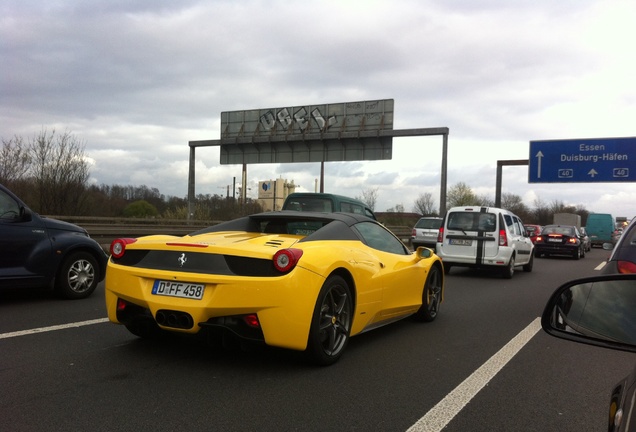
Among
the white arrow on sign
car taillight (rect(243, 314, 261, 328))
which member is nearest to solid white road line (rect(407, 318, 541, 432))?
car taillight (rect(243, 314, 261, 328))

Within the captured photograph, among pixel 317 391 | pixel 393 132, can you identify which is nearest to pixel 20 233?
pixel 317 391

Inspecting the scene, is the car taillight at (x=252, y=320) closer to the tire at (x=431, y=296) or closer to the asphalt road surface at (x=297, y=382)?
the asphalt road surface at (x=297, y=382)

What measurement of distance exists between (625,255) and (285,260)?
3.67m

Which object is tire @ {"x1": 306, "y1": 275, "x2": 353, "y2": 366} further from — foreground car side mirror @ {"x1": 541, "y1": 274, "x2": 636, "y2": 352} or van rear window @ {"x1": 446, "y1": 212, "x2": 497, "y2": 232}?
van rear window @ {"x1": 446, "y1": 212, "x2": 497, "y2": 232}

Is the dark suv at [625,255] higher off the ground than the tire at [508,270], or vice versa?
the dark suv at [625,255]

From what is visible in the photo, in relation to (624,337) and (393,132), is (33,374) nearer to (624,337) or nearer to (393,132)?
(624,337)

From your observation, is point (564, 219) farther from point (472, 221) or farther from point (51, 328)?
point (51, 328)

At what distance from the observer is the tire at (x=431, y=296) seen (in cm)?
662

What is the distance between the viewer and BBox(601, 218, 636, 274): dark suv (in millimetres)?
5289

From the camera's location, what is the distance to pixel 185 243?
4.49 meters

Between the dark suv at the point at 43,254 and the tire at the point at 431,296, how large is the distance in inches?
188

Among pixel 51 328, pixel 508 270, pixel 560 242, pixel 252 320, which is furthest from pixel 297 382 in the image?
pixel 560 242

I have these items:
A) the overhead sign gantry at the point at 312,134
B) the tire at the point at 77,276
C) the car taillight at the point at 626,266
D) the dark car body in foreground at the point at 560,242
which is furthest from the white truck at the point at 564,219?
the tire at the point at 77,276

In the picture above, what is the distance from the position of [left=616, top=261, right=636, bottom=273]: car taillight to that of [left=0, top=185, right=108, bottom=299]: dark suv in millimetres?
6793
